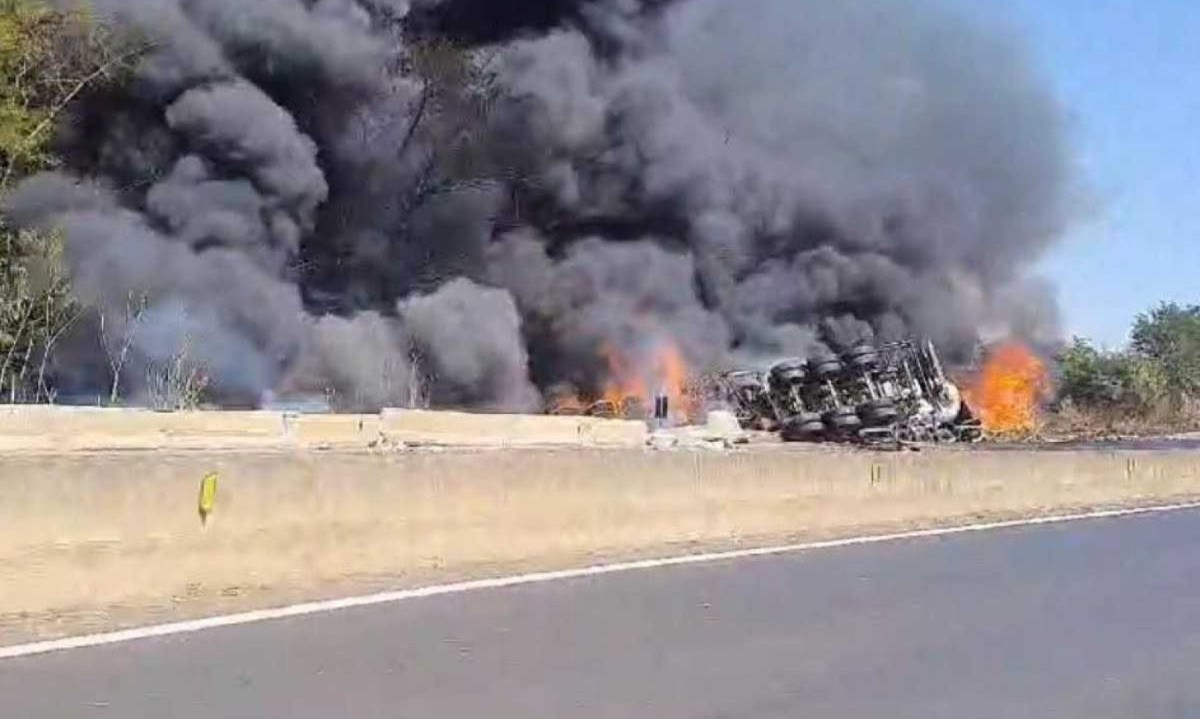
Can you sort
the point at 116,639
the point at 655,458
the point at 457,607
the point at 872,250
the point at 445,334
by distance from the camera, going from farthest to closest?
the point at 872,250
the point at 445,334
the point at 655,458
the point at 457,607
the point at 116,639

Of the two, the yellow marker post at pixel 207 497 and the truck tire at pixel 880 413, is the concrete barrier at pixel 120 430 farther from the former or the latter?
the truck tire at pixel 880 413

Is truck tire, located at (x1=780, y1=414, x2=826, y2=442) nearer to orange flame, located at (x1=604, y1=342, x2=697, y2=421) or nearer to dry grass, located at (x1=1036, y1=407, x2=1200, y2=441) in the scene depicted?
orange flame, located at (x1=604, y1=342, x2=697, y2=421)

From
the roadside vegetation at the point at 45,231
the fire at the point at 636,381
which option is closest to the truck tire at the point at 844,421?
the fire at the point at 636,381

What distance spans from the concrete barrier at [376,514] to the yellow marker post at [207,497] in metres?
0.04

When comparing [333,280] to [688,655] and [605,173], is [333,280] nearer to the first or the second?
[605,173]

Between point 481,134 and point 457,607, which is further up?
point 481,134

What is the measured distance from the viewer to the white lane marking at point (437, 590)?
933 centimetres

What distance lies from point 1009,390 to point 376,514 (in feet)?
146

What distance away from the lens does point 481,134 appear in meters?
49.3

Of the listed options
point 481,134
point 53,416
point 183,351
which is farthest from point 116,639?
point 481,134

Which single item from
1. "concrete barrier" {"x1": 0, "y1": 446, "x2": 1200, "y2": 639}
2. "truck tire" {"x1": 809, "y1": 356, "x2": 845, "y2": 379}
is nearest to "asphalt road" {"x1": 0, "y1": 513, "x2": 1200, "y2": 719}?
"concrete barrier" {"x1": 0, "y1": 446, "x2": 1200, "y2": 639}

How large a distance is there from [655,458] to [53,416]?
38.8ft

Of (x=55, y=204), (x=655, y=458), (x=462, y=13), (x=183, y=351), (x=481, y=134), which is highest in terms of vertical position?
(x=462, y=13)

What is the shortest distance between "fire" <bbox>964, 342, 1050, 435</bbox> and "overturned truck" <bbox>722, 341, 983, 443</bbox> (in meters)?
10.6
